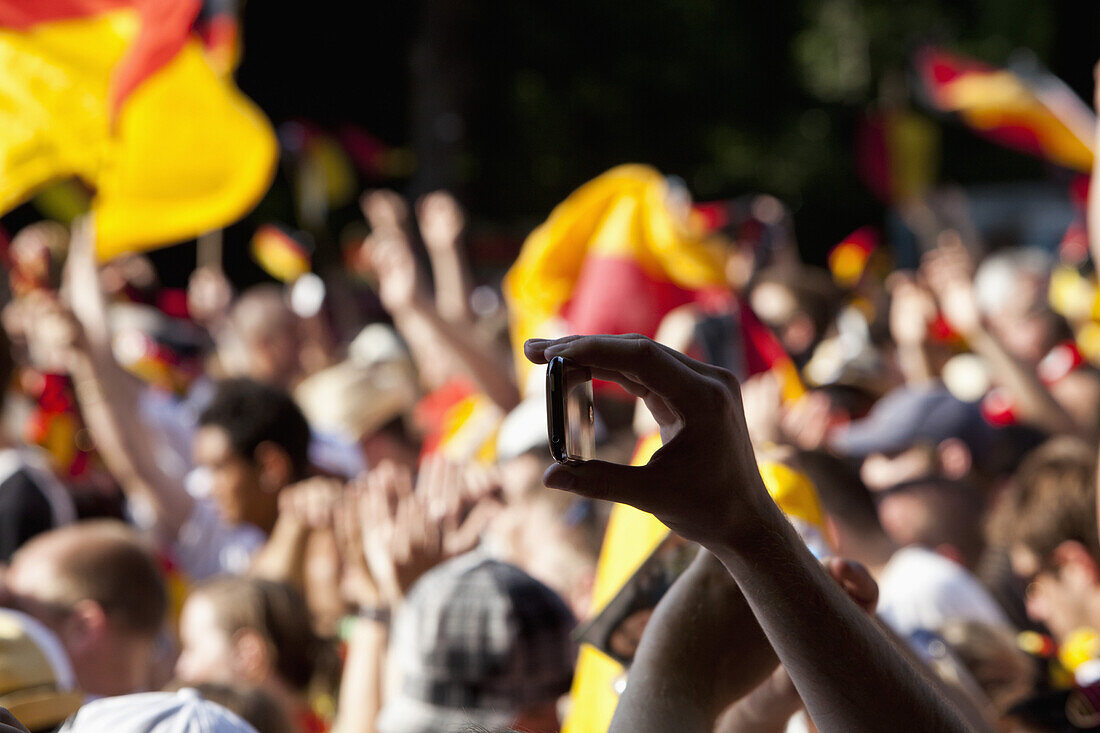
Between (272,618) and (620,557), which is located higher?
(620,557)

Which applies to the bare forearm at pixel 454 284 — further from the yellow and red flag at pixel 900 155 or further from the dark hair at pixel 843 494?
the yellow and red flag at pixel 900 155

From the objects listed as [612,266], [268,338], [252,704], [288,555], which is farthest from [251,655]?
[268,338]

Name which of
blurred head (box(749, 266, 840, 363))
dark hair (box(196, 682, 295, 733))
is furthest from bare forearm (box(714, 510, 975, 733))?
blurred head (box(749, 266, 840, 363))

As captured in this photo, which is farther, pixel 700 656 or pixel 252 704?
pixel 252 704

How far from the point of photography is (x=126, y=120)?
15.9ft

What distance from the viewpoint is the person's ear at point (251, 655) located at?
277cm

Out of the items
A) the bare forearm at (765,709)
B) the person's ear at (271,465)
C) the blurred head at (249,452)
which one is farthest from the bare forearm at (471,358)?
the bare forearm at (765,709)

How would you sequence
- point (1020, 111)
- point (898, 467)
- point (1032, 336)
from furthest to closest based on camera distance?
point (1020, 111) < point (1032, 336) < point (898, 467)

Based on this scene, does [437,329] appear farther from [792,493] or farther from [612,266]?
[792,493]

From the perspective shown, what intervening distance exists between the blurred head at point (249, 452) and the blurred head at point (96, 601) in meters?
0.98

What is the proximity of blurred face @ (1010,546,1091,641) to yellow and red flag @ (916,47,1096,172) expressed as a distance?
187 inches

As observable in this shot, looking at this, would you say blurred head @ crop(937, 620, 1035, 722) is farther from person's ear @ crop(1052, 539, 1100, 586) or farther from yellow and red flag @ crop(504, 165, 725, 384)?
yellow and red flag @ crop(504, 165, 725, 384)

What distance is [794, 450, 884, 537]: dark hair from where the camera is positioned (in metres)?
3.18

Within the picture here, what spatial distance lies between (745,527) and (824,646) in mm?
142
